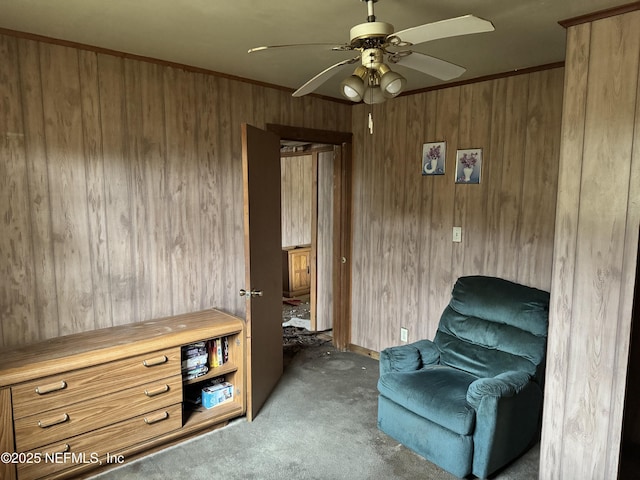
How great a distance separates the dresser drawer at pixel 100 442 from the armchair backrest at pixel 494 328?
1.86 metres

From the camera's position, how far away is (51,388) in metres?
2.30

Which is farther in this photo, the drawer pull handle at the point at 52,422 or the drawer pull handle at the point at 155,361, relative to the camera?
the drawer pull handle at the point at 155,361

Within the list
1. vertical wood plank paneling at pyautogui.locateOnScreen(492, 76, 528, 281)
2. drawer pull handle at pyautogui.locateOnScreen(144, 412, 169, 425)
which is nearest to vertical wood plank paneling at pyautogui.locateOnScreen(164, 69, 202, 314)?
drawer pull handle at pyautogui.locateOnScreen(144, 412, 169, 425)

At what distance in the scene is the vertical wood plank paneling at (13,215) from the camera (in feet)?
8.15

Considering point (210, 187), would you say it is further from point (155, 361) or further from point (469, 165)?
point (469, 165)

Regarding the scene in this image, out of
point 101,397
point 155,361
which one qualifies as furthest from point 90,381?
point 155,361

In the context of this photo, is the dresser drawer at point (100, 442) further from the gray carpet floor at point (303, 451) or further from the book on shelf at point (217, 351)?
the book on shelf at point (217, 351)

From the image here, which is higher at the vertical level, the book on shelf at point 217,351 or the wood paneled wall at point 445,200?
the wood paneled wall at point 445,200

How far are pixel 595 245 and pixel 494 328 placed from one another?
0.99 m

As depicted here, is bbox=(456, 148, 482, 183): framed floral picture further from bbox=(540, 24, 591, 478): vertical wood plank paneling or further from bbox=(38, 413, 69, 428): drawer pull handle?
bbox=(38, 413, 69, 428): drawer pull handle

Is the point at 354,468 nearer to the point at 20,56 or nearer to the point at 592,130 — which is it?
the point at 592,130

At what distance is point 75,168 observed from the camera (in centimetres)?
275

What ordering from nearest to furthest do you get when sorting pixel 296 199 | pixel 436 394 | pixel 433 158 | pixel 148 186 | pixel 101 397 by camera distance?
pixel 101 397
pixel 436 394
pixel 148 186
pixel 433 158
pixel 296 199

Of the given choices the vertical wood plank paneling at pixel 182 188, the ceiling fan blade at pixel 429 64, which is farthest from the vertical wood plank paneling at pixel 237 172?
the ceiling fan blade at pixel 429 64
